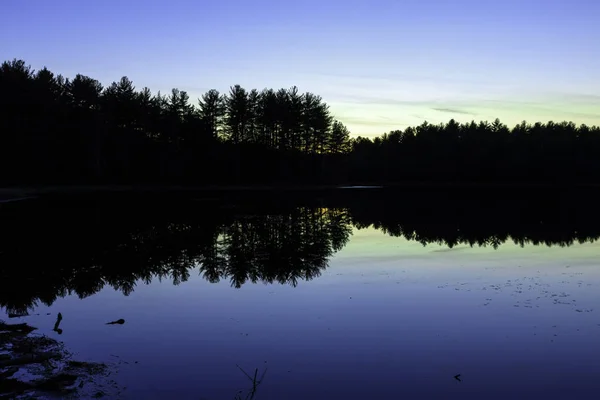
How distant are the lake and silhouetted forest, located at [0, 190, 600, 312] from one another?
19 cm

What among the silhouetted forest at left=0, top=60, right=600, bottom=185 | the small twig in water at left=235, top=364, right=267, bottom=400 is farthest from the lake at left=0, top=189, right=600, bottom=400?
the silhouetted forest at left=0, top=60, right=600, bottom=185

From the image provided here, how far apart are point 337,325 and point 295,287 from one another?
4974mm

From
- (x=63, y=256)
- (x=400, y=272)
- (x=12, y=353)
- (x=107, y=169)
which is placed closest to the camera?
(x=12, y=353)

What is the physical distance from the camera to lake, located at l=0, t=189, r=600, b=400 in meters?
10.0

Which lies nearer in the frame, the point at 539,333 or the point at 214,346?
the point at 214,346

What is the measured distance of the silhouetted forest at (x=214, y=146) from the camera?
8350 centimetres

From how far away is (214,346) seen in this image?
39.2ft

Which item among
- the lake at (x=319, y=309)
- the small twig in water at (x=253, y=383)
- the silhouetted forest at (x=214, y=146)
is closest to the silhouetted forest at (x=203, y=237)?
the lake at (x=319, y=309)

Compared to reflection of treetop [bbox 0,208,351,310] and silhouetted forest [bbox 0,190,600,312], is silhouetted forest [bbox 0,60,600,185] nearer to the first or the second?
silhouetted forest [bbox 0,190,600,312]

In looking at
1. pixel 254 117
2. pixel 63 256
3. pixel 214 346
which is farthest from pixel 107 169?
pixel 214 346

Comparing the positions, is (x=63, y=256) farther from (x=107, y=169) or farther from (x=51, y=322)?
(x=107, y=169)

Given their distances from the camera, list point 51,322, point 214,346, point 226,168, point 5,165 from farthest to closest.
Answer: point 226,168
point 5,165
point 51,322
point 214,346

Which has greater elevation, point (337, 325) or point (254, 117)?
point (254, 117)

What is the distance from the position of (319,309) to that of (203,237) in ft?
58.4
